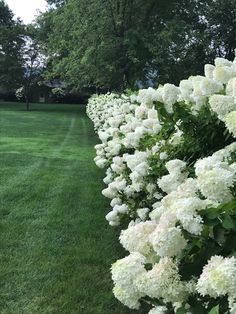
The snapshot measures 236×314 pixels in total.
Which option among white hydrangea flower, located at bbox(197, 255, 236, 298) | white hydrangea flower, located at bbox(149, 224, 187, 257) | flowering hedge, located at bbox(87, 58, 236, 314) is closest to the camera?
white hydrangea flower, located at bbox(197, 255, 236, 298)

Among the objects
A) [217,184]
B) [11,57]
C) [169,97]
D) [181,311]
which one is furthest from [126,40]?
[181,311]

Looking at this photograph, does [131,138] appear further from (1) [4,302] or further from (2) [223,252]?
(2) [223,252]

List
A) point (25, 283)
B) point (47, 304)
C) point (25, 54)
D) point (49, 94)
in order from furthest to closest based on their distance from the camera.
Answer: point (49, 94) < point (25, 54) < point (25, 283) < point (47, 304)

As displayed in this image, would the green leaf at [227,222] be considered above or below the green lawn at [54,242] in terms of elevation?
above

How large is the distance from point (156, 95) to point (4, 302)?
1960mm

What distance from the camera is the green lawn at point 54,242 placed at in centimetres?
408

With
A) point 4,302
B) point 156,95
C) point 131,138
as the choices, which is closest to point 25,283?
point 4,302

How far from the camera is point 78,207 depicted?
6.91 meters

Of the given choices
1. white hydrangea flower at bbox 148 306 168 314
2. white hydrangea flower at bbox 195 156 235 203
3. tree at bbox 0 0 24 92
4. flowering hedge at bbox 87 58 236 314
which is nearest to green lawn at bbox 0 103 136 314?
flowering hedge at bbox 87 58 236 314

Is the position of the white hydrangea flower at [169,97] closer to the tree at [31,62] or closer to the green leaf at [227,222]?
the green leaf at [227,222]

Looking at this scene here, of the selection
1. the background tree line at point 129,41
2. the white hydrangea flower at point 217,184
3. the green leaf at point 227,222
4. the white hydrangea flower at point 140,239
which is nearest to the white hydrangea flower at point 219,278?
the green leaf at point 227,222

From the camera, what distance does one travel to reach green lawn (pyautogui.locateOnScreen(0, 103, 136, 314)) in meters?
4.08

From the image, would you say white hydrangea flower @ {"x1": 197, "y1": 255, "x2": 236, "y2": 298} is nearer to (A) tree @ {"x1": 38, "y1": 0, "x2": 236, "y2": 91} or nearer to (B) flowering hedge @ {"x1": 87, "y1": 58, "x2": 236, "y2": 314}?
(B) flowering hedge @ {"x1": 87, "y1": 58, "x2": 236, "y2": 314}

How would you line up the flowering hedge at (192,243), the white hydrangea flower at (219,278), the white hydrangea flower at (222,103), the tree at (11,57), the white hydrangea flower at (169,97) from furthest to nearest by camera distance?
the tree at (11,57) < the white hydrangea flower at (169,97) < the white hydrangea flower at (222,103) < the flowering hedge at (192,243) < the white hydrangea flower at (219,278)
